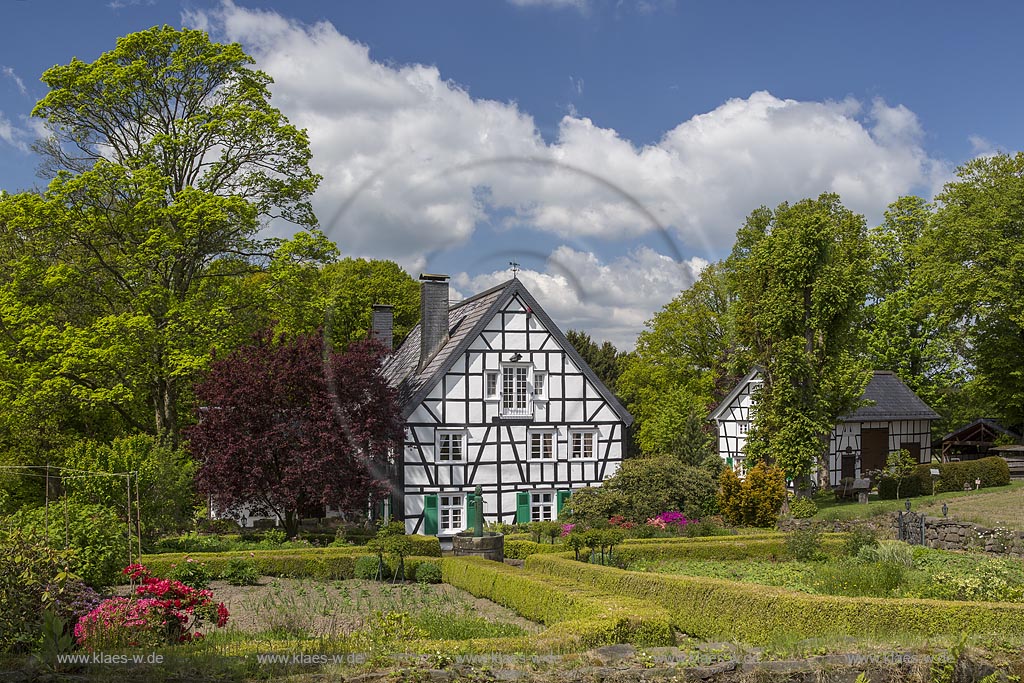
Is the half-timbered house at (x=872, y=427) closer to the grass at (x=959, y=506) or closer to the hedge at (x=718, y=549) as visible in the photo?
the grass at (x=959, y=506)

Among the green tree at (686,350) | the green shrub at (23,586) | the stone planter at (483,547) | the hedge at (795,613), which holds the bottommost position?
the stone planter at (483,547)

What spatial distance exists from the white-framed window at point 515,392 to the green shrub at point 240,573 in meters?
12.2

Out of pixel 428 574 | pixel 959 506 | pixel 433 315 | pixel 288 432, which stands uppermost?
pixel 433 315

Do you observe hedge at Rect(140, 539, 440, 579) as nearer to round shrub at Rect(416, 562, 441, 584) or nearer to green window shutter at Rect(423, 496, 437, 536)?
round shrub at Rect(416, 562, 441, 584)

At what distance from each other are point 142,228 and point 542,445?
14.0 m

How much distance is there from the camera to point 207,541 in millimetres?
21578

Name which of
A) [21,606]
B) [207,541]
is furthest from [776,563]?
[21,606]

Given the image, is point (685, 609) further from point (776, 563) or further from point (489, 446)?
point (489, 446)

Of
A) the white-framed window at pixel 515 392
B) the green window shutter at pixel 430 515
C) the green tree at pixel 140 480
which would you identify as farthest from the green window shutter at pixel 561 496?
the green tree at pixel 140 480

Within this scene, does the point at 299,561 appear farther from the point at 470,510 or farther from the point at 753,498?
the point at 753,498

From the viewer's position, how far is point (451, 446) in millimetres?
28938

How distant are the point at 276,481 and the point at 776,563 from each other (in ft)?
41.4

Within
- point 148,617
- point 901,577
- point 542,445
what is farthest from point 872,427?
point 148,617

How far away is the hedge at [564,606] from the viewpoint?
35.6 feet
